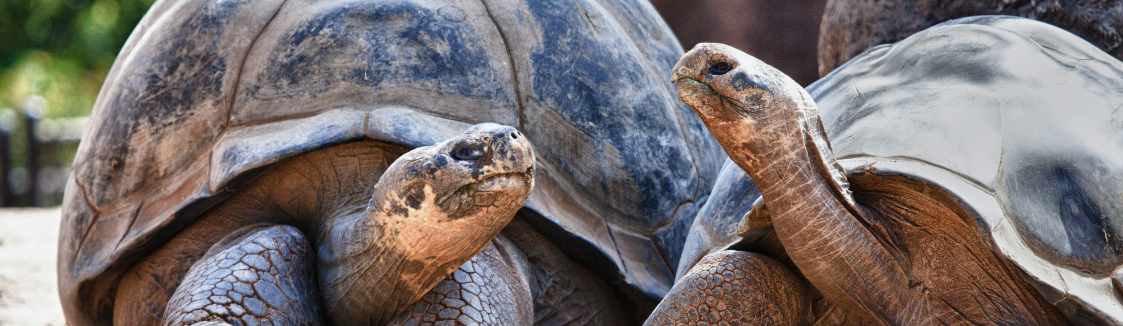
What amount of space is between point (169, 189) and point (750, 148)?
1380 mm

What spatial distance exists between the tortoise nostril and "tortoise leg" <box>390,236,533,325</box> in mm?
384

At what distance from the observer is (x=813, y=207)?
2.41m

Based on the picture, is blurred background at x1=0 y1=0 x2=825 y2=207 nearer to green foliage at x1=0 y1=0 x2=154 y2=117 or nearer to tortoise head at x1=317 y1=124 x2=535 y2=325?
green foliage at x1=0 y1=0 x2=154 y2=117

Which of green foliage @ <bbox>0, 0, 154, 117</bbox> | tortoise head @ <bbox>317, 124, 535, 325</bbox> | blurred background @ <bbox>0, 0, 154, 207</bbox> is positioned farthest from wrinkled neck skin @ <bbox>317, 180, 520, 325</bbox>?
green foliage @ <bbox>0, 0, 154, 117</bbox>

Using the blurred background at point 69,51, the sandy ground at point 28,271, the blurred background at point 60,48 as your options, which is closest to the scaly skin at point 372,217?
the sandy ground at point 28,271

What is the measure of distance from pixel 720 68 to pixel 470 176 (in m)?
0.44

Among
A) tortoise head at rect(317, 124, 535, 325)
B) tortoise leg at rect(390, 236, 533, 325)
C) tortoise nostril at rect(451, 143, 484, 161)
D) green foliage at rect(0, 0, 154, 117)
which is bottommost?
green foliage at rect(0, 0, 154, 117)

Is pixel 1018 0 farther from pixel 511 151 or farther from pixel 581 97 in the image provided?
pixel 511 151

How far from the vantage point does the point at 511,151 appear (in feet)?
7.89

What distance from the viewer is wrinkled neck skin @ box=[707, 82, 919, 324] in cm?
234

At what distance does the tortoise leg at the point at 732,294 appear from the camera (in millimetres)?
2656

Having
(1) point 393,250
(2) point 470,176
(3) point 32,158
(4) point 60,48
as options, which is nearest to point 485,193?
(2) point 470,176

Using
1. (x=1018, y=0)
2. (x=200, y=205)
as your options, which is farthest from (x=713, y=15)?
(x=200, y=205)

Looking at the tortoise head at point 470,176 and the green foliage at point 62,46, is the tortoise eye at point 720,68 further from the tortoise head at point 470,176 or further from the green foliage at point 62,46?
the green foliage at point 62,46
